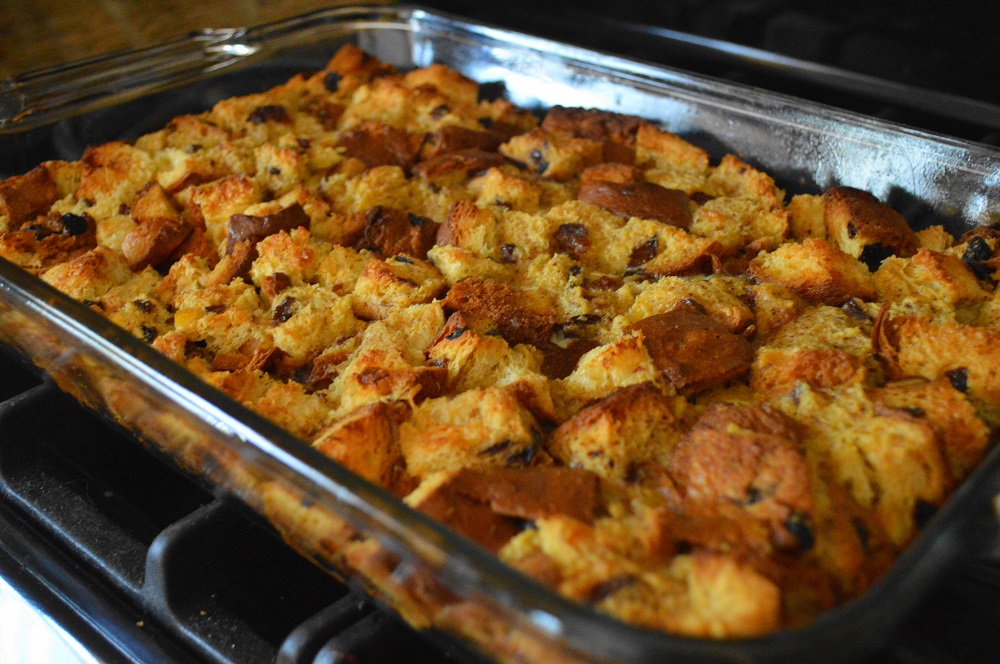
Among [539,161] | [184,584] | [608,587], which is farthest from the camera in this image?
[539,161]

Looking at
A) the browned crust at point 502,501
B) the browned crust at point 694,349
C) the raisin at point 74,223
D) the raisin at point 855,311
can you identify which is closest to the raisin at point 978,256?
the raisin at point 855,311

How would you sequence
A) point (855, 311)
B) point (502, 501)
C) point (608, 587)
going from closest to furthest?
point (608, 587) → point (502, 501) → point (855, 311)

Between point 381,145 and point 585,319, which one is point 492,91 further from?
point 585,319

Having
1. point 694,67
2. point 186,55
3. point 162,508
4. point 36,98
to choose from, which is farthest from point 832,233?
point 36,98

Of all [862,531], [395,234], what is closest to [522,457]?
[862,531]

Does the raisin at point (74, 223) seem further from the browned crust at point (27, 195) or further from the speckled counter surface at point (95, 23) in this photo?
the speckled counter surface at point (95, 23)

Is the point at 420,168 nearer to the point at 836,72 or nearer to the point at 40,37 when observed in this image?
the point at 836,72
